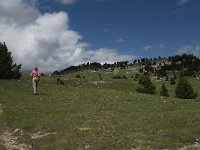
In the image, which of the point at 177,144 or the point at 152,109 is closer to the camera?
the point at 177,144

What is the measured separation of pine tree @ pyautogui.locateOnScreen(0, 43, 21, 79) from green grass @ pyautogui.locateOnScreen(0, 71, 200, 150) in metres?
24.9

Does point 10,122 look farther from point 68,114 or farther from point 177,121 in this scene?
point 177,121

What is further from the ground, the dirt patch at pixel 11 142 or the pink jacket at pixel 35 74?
the pink jacket at pixel 35 74

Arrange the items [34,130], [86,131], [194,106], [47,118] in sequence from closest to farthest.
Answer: [86,131]
[34,130]
[47,118]
[194,106]

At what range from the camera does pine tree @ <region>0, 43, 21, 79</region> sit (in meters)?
78.6

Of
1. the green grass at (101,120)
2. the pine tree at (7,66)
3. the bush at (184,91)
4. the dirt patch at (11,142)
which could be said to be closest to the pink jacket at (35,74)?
the green grass at (101,120)

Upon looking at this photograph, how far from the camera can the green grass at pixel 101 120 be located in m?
29.7

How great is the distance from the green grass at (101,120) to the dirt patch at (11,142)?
0.63m

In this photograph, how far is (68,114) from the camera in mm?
39875

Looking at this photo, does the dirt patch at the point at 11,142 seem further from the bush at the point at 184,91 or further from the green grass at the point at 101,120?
the bush at the point at 184,91

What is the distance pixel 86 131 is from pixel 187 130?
760 centimetres

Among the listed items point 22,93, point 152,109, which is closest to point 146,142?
point 152,109

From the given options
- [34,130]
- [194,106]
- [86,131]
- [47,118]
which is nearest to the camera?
[86,131]

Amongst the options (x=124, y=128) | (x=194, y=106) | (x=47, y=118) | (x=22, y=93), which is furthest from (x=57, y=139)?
(x=22, y=93)
